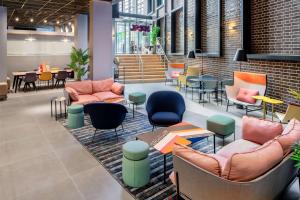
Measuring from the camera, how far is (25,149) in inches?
170

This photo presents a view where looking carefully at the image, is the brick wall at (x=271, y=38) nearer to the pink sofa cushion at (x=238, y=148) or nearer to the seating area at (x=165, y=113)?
the seating area at (x=165, y=113)

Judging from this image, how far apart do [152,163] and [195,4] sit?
8640 millimetres

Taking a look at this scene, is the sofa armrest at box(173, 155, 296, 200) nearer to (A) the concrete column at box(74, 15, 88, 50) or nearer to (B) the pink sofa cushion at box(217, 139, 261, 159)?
(B) the pink sofa cushion at box(217, 139, 261, 159)

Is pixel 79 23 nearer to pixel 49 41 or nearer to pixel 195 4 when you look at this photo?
pixel 49 41

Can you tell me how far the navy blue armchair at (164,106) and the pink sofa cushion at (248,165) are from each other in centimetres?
262

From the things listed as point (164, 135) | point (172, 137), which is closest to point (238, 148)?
point (172, 137)

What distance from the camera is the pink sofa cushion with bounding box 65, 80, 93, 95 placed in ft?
22.9

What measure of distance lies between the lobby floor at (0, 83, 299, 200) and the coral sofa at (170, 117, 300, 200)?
0.82m

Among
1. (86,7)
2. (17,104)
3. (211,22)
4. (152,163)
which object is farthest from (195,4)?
(152,163)

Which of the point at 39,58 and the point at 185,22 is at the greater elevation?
the point at 185,22

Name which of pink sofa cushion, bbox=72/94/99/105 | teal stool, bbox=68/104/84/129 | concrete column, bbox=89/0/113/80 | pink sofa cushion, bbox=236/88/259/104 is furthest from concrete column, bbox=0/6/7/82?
pink sofa cushion, bbox=236/88/259/104

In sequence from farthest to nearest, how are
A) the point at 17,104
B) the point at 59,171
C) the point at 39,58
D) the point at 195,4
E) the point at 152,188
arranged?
the point at 39,58, the point at 195,4, the point at 17,104, the point at 59,171, the point at 152,188

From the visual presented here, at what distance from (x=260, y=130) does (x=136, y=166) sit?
5.53ft

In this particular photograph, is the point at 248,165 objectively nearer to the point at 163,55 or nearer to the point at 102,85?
the point at 102,85
